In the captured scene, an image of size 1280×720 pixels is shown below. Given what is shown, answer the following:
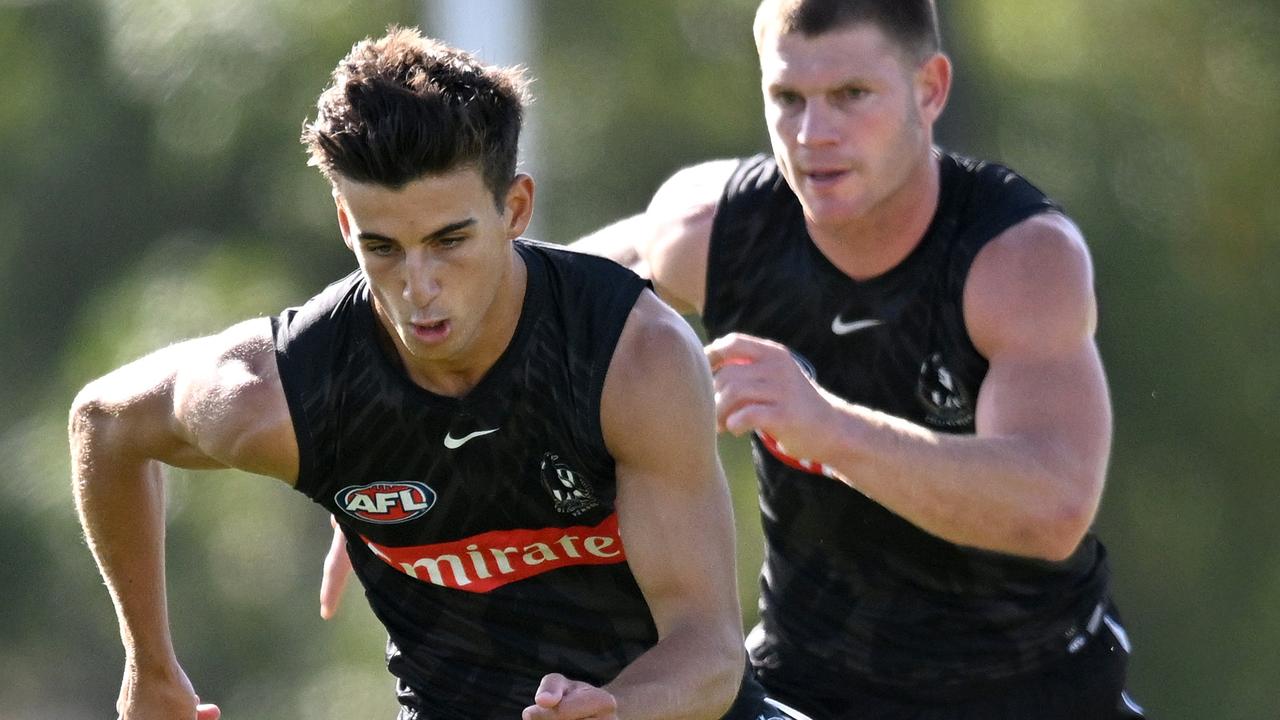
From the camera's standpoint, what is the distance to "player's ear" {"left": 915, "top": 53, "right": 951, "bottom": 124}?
583cm

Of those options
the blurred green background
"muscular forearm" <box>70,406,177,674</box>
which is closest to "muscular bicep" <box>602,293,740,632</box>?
"muscular forearm" <box>70,406,177,674</box>

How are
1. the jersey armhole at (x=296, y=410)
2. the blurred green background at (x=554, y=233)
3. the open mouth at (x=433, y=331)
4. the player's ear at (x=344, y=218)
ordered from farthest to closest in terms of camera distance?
the blurred green background at (x=554, y=233) → the jersey armhole at (x=296, y=410) → the player's ear at (x=344, y=218) → the open mouth at (x=433, y=331)

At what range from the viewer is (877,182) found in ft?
18.3

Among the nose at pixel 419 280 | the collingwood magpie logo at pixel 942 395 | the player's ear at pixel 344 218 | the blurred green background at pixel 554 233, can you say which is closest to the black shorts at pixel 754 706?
the collingwood magpie logo at pixel 942 395

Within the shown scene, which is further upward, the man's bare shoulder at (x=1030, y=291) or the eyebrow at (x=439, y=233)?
the eyebrow at (x=439, y=233)

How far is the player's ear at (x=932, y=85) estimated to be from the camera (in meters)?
5.83

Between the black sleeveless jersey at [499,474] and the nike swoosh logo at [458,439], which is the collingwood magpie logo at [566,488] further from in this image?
the nike swoosh logo at [458,439]

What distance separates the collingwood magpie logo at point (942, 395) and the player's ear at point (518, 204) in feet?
3.93

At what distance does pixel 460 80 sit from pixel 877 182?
4.14 ft

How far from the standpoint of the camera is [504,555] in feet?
16.9

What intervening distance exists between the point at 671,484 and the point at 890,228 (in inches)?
50.4

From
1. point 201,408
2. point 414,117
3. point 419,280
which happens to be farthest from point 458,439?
point 414,117

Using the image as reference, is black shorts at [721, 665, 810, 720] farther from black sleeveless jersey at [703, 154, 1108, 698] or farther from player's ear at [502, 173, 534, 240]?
player's ear at [502, 173, 534, 240]

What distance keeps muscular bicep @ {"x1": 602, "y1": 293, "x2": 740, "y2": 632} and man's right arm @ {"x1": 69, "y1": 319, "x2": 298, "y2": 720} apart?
0.81m
